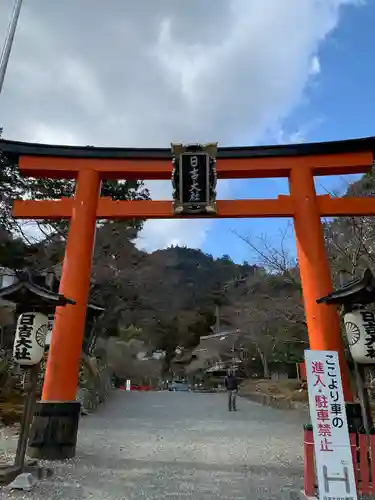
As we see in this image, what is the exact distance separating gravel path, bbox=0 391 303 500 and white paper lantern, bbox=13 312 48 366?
1.59 m

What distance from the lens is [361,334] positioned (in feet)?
17.1

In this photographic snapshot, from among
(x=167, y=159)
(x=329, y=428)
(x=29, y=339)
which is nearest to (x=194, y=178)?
(x=167, y=159)

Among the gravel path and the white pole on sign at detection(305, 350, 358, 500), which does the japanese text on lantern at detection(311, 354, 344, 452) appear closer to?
the white pole on sign at detection(305, 350, 358, 500)

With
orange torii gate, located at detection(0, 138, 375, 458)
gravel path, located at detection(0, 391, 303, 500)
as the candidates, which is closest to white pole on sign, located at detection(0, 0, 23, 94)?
orange torii gate, located at detection(0, 138, 375, 458)

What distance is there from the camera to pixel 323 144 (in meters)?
7.75

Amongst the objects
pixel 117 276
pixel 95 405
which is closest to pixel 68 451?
pixel 95 405

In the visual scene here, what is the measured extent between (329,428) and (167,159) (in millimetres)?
5565

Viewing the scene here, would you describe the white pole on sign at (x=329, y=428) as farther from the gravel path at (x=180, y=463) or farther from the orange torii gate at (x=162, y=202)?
the orange torii gate at (x=162, y=202)

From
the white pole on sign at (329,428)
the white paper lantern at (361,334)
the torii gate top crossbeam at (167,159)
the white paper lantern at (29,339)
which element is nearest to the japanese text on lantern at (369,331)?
the white paper lantern at (361,334)

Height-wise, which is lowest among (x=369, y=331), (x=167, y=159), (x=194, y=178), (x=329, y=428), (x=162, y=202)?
(x=329, y=428)

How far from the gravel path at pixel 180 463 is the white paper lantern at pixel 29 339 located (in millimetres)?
1588

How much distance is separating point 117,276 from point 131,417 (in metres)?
7.46

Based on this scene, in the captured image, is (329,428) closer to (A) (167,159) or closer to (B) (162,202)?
(B) (162,202)

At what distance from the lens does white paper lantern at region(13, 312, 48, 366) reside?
5.66m
